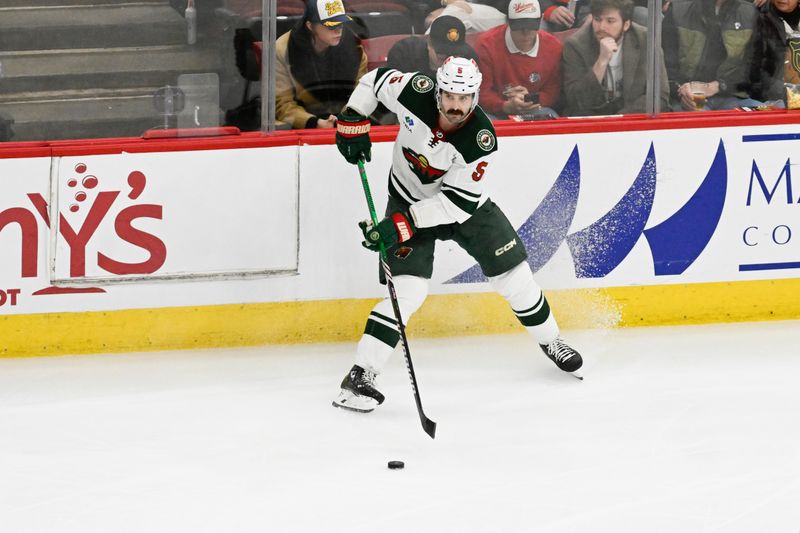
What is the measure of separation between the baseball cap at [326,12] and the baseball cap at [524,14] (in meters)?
0.70

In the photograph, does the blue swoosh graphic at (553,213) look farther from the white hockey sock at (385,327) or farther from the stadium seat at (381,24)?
the stadium seat at (381,24)

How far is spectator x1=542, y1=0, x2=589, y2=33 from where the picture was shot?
4.74 metres

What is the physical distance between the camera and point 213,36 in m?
4.55

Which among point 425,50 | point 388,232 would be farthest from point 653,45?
point 388,232

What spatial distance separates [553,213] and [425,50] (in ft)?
2.91

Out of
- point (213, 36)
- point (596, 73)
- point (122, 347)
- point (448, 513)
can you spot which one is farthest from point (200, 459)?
point (596, 73)

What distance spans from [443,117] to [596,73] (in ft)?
3.89

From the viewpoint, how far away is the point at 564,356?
434 centimetres

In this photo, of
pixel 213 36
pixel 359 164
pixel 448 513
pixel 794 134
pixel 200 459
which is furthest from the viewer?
pixel 794 134

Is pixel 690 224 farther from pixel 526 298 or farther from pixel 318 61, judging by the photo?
pixel 318 61

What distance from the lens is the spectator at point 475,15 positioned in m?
4.68

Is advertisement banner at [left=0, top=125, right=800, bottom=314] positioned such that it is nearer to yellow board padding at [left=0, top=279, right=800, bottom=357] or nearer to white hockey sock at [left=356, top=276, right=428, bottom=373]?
yellow board padding at [left=0, top=279, right=800, bottom=357]

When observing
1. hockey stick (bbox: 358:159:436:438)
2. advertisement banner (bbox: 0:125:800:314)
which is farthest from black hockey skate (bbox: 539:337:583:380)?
hockey stick (bbox: 358:159:436:438)

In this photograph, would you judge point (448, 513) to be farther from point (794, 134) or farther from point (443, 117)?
point (794, 134)
